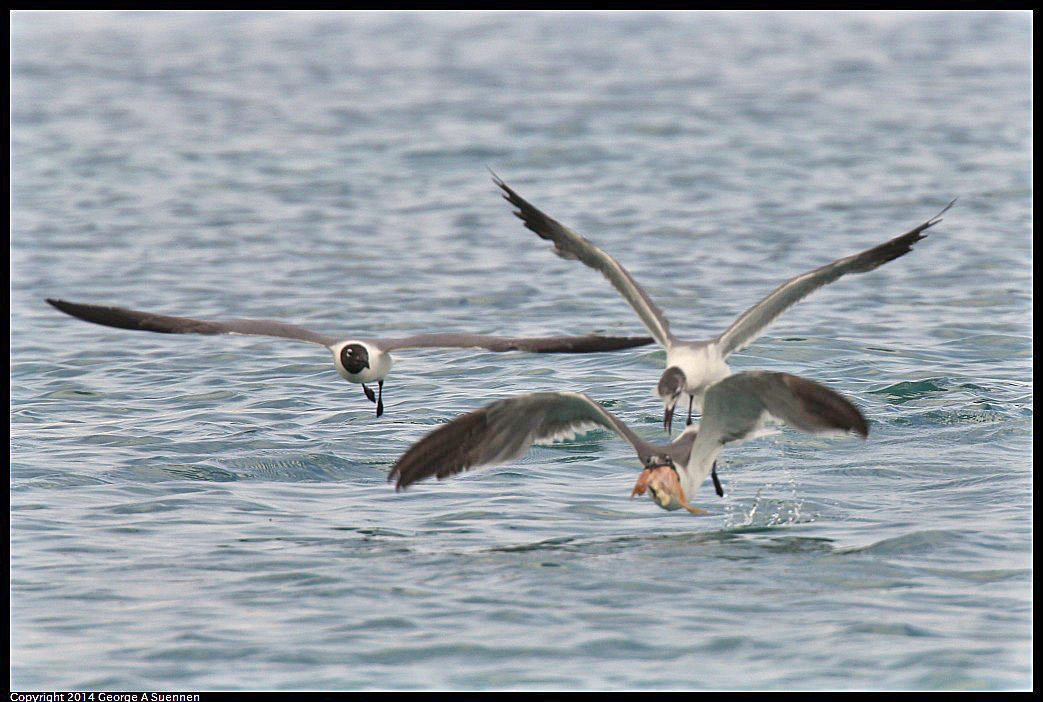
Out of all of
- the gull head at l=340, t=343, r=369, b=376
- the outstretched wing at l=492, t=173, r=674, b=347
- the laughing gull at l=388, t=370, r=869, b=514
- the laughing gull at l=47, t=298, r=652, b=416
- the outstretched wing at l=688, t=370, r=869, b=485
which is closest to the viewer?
the outstretched wing at l=688, t=370, r=869, b=485

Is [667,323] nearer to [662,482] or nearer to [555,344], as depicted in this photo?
[555,344]

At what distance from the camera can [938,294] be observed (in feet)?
64.7

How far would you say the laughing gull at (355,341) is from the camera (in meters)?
12.4

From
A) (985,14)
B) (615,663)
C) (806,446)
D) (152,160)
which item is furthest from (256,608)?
(985,14)

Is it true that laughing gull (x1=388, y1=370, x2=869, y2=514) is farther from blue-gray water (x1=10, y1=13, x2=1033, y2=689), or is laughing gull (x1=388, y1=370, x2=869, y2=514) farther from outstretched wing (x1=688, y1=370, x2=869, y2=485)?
blue-gray water (x1=10, y1=13, x2=1033, y2=689)

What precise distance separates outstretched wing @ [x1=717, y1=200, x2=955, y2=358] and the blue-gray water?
130cm

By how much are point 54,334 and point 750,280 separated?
856 centimetres

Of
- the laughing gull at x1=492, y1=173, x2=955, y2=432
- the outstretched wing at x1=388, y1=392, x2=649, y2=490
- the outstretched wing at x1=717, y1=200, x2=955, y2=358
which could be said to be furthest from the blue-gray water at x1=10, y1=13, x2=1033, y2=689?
the outstretched wing at x1=717, y1=200, x2=955, y2=358

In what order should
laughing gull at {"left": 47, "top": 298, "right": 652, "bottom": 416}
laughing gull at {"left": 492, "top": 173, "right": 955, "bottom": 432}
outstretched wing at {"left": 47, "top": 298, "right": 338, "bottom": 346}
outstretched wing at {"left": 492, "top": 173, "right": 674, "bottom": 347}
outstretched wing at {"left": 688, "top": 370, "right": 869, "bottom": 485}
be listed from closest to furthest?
outstretched wing at {"left": 688, "top": 370, "right": 869, "bottom": 485} → laughing gull at {"left": 492, "top": 173, "right": 955, "bottom": 432} → outstretched wing at {"left": 492, "top": 173, "right": 674, "bottom": 347} → laughing gull at {"left": 47, "top": 298, "right": 652, "bottom": 416} → outstretched wing at {"left": 47, "top": 298, "right": 338, "bottom": 346}

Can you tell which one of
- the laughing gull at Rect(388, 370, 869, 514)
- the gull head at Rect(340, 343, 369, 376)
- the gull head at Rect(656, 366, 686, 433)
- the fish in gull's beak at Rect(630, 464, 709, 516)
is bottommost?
the fish in gull's beak at Rect(630, 464, 709, 516)

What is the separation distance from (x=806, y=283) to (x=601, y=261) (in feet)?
5.35

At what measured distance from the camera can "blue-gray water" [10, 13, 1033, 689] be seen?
30.9ft

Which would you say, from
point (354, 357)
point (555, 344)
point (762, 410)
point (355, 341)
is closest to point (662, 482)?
point (762, 410)

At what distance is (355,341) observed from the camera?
524 inches
